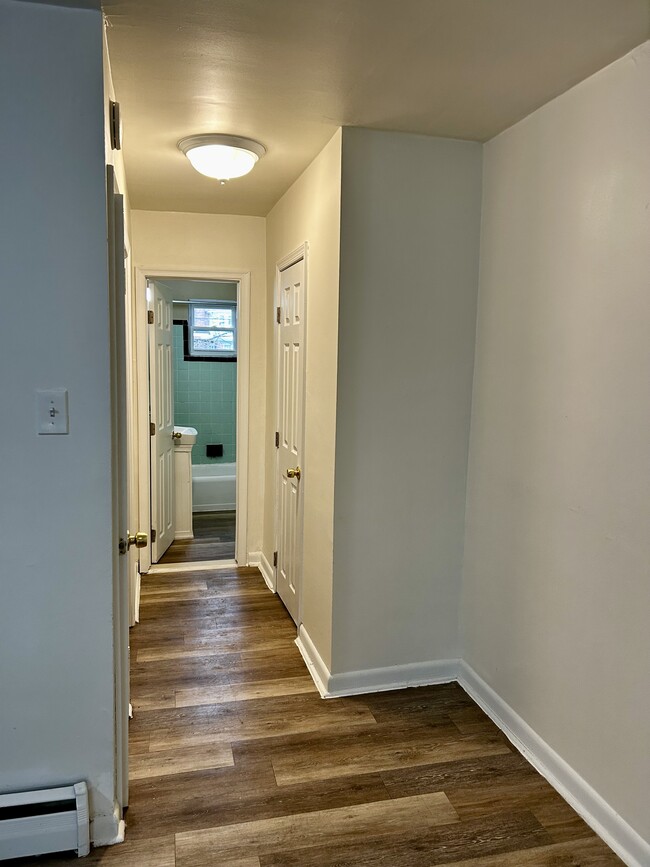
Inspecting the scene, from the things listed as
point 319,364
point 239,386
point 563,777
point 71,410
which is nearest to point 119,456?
point 71,410

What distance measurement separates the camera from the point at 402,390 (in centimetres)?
272

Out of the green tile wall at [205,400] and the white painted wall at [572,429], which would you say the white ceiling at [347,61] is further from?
the green tile wall at [205,400]

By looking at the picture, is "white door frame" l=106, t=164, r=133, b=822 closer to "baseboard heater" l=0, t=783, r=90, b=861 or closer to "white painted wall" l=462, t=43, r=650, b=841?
"baseboard heater" l=0, t=783, r=90, b=861

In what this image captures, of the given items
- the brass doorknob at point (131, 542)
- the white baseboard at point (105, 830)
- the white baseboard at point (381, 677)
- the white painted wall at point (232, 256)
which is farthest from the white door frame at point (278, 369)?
the white baseboard at point (105, 830)

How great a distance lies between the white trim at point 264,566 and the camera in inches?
161

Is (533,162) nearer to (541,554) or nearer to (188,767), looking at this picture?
(541,554)

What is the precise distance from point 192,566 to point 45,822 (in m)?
2.64

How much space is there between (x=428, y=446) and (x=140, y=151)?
72.9 inches

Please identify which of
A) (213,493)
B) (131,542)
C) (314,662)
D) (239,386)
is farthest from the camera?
(213,493)

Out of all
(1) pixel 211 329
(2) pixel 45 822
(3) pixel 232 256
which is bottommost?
(2) pixel 45 822

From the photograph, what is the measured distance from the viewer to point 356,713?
105 inches

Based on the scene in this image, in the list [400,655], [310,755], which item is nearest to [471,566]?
[400,655]

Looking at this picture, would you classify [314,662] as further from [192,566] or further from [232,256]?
[232,256]

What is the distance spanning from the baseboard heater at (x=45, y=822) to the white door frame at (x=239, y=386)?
2471mm
